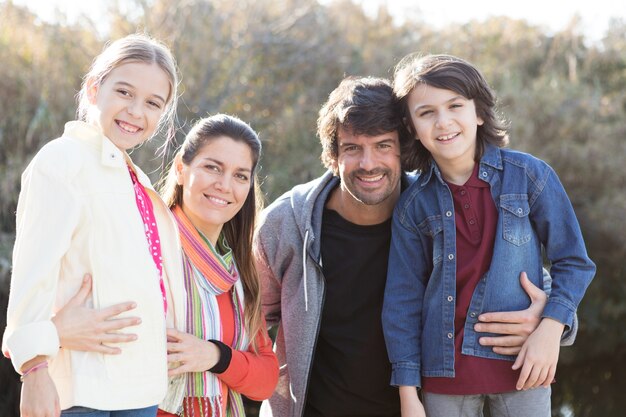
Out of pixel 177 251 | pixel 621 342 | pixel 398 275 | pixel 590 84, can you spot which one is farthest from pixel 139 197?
pixel 590 84

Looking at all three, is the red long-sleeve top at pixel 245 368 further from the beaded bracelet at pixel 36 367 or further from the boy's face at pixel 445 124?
the boy's face at pixel 445 124

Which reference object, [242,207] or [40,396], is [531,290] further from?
[40,396]

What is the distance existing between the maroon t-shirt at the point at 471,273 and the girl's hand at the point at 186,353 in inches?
A: 30.2

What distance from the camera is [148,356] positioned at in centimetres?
207

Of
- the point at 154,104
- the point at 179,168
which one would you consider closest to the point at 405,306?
the point at 179,168

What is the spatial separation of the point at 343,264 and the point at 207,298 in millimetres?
689

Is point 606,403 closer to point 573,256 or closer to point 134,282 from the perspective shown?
point 573,256

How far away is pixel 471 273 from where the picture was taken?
2.52 metres

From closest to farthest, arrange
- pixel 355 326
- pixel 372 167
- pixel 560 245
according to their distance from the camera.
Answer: pixel 560 245 → pixel 372 167 → pixel 355 326

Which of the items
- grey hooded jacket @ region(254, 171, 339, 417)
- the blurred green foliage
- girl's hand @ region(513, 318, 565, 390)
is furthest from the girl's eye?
the blurred green foliage

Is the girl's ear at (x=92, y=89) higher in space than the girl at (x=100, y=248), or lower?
higher

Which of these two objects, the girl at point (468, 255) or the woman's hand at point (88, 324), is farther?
the girl at point (468, 255)

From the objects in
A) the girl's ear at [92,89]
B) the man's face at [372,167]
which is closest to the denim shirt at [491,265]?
the man's face at [372,167]

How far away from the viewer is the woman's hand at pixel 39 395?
180 centimetres
